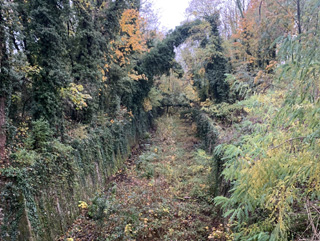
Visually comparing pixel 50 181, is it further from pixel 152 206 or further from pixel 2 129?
pixel 152 206

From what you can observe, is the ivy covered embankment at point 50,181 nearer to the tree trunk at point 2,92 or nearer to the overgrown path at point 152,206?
the tree trunk at point 2,92

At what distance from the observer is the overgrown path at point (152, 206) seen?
5.78 metres

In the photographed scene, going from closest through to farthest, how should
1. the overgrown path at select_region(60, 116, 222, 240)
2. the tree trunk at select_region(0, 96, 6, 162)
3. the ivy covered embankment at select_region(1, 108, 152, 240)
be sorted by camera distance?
the ivy covered embankment at select_region(1, 108, 152, 240) < the tree trunk at select_region(0, 96, 6, 162) < the overgrown path at select_region(60, 116, 222, 240)

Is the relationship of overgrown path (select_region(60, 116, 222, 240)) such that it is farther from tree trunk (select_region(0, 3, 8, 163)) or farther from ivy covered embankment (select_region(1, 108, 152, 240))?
tree trunk (select_region(0, 3, 8, 163))

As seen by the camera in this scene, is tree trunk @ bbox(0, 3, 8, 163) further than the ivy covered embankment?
Yes

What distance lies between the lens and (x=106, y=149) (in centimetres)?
1005

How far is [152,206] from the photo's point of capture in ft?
23.1

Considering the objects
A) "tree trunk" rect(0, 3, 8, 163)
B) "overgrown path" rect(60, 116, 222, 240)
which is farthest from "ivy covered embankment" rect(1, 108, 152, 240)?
"overgrown path" rect(60, 116, 222, 240)

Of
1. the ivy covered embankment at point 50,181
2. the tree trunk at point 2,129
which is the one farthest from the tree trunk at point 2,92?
the ivy covered embankment at point 50,181

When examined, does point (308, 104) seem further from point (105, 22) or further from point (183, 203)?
point (105, 22)

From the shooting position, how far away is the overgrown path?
19.0 ft

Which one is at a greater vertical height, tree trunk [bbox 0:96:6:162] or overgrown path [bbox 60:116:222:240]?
tree trunk [bbox 0:96:6:162]

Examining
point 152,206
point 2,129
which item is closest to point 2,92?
point 2,129

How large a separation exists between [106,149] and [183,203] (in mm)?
4663
